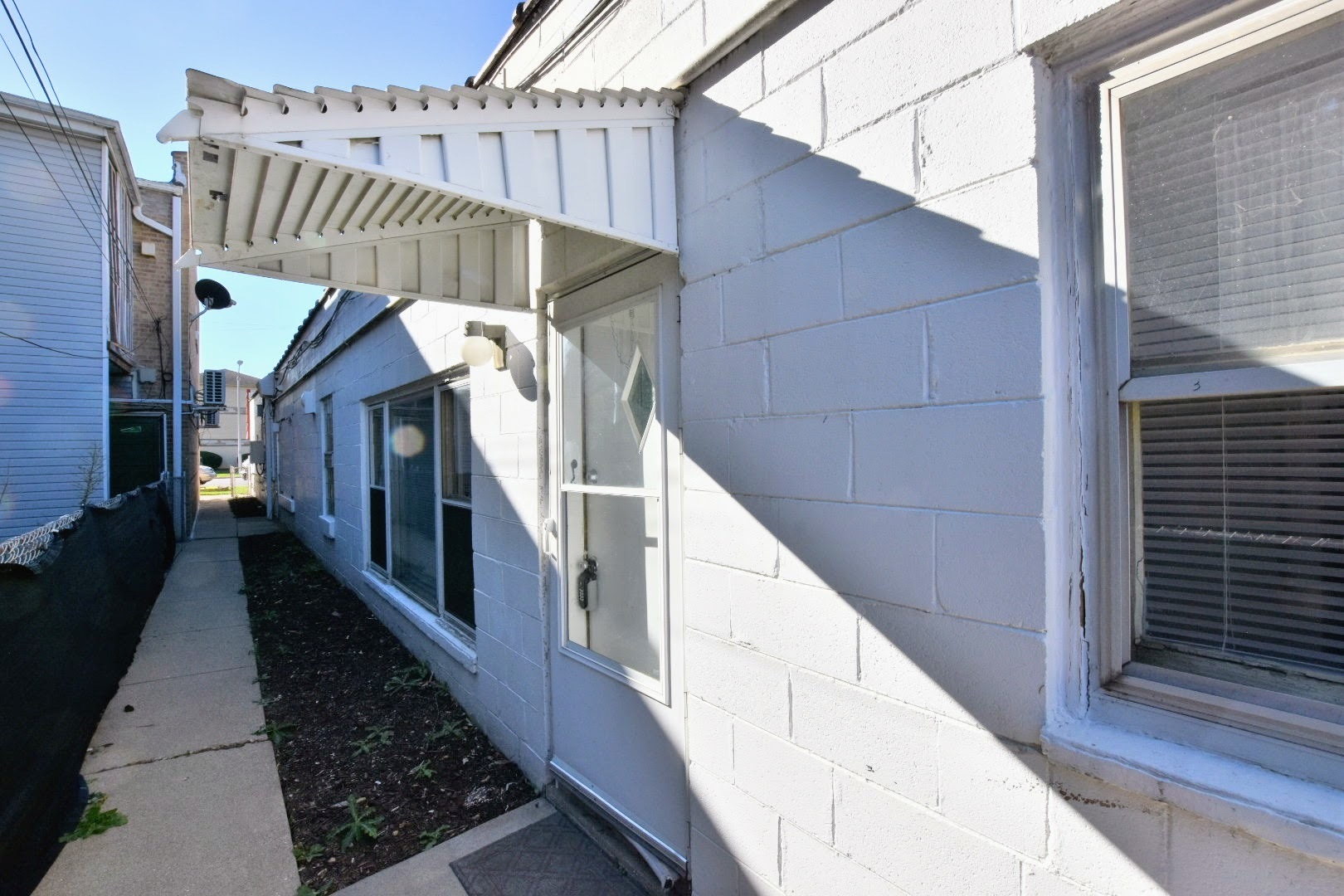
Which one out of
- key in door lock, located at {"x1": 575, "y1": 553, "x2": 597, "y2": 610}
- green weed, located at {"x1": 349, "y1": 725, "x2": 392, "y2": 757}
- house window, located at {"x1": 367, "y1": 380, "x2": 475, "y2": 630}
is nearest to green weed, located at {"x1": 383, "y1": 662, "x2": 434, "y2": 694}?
house window, located at {"x1": 367, "y1": 380, "x2": 475, "y2": 630}

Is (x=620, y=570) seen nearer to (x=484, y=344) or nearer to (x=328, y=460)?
(x=484, y=344)

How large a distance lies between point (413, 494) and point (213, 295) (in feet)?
34.9

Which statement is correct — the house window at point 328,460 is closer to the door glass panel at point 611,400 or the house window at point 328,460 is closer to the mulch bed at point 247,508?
the door glass panel at point 611,400

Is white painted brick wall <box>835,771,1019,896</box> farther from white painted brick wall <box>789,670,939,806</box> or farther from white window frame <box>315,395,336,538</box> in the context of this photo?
white window frame <box>315,395,336,538</box>

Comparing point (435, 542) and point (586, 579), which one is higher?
point (586, 579)

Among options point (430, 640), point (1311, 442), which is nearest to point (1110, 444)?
point (1311, 442)

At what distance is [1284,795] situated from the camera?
43.5 inches

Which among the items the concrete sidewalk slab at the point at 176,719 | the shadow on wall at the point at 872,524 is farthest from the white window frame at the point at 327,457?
the shadow on wall at the point at 872,524

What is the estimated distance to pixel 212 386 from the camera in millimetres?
16734

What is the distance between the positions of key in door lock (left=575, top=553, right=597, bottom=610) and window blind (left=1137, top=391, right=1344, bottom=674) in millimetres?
2177

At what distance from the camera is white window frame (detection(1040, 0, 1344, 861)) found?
1.26 metres

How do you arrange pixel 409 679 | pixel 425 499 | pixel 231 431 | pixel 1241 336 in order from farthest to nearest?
pixel 231 431 < pixel 425 499 < pixel 409 679 < pixel 1241 336

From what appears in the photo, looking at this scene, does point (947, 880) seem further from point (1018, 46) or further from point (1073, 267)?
point (1018, 46)

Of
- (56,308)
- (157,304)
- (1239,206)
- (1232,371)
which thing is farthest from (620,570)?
(157,304)
